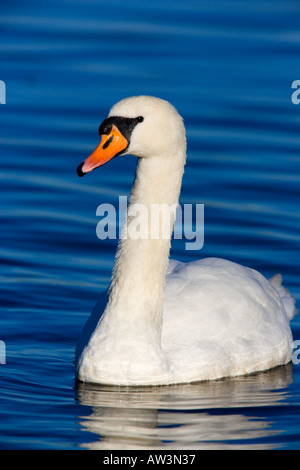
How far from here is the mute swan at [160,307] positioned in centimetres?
942

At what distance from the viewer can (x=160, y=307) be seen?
995 centimetres

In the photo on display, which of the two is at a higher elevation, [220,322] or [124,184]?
[124,184]

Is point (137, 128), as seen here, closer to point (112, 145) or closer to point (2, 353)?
point (112, 145)

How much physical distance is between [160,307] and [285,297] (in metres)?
2.20

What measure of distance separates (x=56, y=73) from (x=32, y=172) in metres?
3.54

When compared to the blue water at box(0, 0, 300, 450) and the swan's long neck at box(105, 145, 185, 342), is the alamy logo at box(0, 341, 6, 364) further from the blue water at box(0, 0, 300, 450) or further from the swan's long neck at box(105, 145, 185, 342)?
the swan's long neck at box(105, 145, 185, 342)

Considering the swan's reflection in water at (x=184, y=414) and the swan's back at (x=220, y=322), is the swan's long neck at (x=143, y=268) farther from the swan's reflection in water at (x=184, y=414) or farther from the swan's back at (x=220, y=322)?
the swan's reflection in water at (x=184, y=414)

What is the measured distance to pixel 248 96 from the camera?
17.8 metres

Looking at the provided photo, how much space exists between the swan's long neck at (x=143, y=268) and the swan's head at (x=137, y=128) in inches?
14.4

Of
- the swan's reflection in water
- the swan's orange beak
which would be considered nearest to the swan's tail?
the swan's reflection in water

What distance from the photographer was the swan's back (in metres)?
10.0

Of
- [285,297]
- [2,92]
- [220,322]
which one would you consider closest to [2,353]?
[220,322]

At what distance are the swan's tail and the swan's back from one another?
0.43 m

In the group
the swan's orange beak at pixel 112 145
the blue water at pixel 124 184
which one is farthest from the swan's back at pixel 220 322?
the swan's orange beak at pixel 112 145
